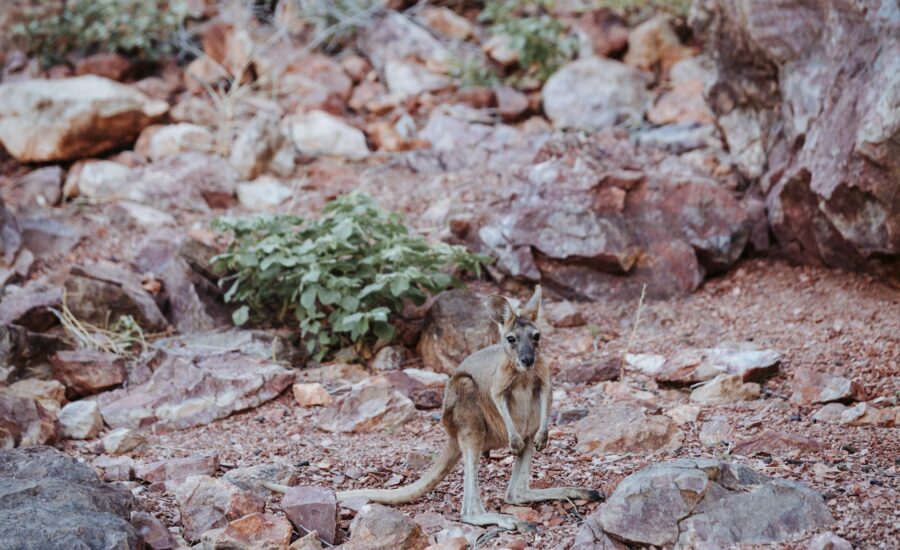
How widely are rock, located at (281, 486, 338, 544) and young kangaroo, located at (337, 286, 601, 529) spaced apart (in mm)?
309

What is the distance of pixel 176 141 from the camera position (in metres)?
9.52

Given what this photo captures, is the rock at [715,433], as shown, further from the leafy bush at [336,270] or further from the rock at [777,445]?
the leafy bush at [336,270]

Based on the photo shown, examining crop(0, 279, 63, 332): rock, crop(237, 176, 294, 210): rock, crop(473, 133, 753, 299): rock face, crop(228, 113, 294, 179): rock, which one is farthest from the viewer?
crop(228, 113, 294, 179): rock

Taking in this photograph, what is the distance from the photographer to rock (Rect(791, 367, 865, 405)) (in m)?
4.76

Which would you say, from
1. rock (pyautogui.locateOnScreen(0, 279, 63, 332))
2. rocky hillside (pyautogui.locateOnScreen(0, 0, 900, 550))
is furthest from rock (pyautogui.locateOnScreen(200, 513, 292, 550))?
rock (pyautogui.locateOnScreen(0, 279, 63, 332))

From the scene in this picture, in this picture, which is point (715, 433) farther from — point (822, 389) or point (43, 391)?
point (43, 391)

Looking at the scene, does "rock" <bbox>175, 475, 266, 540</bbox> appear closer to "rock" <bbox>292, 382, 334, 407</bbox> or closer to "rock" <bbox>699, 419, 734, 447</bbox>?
"rock" <bbox>292, 382, 334, 407</bbox>

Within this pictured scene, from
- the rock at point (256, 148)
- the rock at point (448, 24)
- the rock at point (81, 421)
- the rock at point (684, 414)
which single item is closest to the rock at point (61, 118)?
the rock at point (256, 148)

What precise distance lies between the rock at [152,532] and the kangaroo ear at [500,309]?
1.71m

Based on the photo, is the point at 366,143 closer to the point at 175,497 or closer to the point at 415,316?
the point at 415,316

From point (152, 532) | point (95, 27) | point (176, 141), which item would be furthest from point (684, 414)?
point (95, 27)

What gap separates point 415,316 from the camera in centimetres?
650

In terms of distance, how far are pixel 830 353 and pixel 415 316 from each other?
275cm

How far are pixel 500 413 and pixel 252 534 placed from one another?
1.20m
